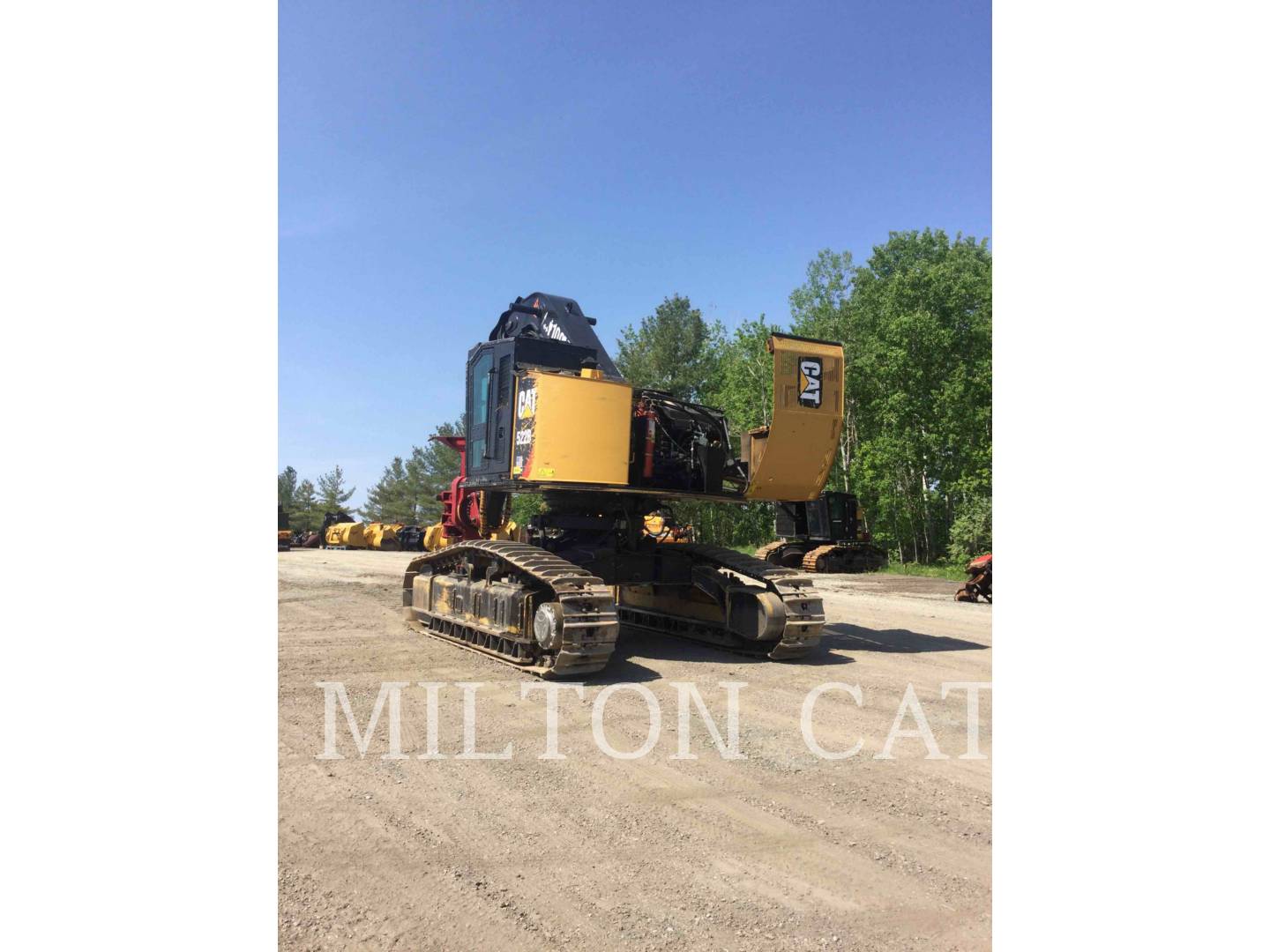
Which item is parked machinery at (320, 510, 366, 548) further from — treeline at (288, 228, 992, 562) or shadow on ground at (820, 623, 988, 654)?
shadow on ground at (820, 623, 988, 654)

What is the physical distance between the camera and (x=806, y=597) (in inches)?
347

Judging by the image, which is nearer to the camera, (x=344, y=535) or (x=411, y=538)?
(x=411, y=538)

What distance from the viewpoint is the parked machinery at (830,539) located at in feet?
89.1

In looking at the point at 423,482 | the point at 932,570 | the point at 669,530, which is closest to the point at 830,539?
the point at 932,570

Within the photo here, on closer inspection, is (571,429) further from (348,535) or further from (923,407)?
(348,535)

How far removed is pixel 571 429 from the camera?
830 centimetres

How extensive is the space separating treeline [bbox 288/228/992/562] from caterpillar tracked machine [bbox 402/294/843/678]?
1746 cm

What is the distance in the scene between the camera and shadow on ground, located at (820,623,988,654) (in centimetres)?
977

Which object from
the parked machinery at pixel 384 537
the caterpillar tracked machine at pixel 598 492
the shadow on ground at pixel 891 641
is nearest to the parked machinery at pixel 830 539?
the shadow on ground at pixel 891 641

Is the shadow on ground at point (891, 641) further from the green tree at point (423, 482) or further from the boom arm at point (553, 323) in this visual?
the green tree at point (423, 482)

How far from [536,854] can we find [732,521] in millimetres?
34439

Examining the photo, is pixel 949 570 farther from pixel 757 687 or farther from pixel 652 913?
pixel 652 913

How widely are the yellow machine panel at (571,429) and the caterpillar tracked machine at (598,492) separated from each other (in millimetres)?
15

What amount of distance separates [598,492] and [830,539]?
19.6m
